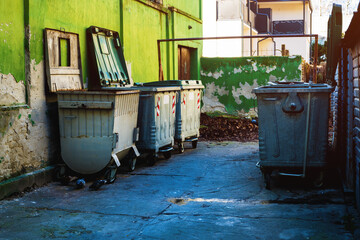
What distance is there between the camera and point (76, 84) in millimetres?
7586

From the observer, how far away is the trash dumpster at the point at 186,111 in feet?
29.8

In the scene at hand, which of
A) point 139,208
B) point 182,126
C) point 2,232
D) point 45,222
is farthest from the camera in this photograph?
point 182,126

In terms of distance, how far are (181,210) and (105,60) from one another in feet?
13.4

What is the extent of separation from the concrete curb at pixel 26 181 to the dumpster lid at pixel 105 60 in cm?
195

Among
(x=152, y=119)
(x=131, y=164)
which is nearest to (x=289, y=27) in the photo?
(x=152, y=119)

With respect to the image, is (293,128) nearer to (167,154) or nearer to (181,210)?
(181,210)

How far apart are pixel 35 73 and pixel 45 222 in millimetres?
2511

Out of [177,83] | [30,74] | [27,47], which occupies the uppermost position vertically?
[27,47]

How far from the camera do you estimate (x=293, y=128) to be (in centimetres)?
616

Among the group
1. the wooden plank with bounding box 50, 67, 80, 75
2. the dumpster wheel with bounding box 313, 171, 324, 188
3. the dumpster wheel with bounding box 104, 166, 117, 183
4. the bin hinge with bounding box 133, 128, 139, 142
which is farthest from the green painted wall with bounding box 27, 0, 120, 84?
the dumpster wheel with bounding box 313, 171, 324, 188

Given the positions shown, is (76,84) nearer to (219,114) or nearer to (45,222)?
(45,222)

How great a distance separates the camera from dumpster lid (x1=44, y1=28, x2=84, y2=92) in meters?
6.80

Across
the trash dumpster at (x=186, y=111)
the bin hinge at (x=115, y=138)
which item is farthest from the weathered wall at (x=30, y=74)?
the trash dumpster at (x=186, y=111)

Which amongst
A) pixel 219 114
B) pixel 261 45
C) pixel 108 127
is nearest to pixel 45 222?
pixel 108 127
